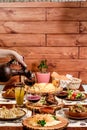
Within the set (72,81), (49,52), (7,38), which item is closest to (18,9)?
(7,38)

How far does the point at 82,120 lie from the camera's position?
7.16 ft

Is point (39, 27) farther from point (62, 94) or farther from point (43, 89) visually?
point (62, 94)

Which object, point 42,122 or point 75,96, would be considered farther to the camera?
point 75,96

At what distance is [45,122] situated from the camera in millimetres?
2014

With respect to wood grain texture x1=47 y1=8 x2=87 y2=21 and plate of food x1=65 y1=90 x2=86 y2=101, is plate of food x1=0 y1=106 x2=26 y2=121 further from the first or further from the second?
wood grain texture x1=47 y1=8 x2=87 y2=21

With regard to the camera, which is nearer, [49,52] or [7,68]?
[7,68]

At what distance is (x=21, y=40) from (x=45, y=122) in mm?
1797

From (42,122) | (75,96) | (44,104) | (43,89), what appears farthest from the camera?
(43,89)

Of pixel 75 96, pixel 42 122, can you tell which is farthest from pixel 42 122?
pixel 75 96

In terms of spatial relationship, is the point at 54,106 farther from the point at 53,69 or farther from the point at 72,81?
the point at 53,69

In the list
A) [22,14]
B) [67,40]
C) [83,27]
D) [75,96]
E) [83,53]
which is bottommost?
[75,96]

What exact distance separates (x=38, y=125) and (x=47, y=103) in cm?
45

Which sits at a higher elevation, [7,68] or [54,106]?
[7,68]

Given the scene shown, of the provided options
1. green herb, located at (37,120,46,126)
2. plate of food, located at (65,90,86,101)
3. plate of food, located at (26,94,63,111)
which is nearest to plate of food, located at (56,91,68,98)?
plate of food, located at (65,90,86,101)
